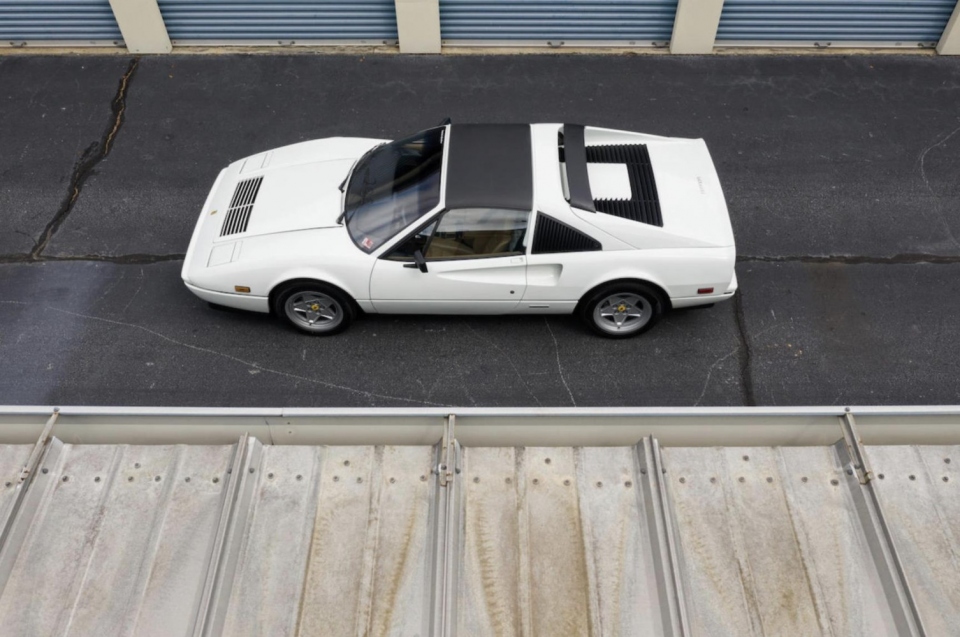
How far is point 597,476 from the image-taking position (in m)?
4.04

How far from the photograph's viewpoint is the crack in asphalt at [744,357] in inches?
246

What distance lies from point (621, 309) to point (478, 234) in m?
1.50

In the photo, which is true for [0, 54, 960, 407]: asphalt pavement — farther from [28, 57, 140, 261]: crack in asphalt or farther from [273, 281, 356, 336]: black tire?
[273, 281, 356, 336]: black tire

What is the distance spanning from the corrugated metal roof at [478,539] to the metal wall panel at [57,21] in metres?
7.59

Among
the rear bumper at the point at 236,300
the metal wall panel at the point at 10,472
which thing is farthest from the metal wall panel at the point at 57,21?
the metal wall panel at the point at 10,472

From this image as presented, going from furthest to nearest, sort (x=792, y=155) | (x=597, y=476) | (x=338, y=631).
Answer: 1. (x=792, y=155)
2. (x=597, y=476)
3. (x=338, y=631)

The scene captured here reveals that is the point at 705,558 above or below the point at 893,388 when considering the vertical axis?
below

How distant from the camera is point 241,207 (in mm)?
6480

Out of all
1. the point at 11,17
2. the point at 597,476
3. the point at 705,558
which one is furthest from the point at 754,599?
the point at 11,17

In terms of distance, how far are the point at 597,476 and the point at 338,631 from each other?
1.59 meters

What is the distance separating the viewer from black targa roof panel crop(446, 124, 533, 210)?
571 cm

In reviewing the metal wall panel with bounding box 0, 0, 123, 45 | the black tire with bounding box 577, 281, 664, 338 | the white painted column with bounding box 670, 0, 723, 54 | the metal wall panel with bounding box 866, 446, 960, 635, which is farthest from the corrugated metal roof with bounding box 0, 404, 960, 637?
the metal wall panel with bounding box 0, 0, 123, 45

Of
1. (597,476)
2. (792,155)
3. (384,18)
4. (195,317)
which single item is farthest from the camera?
(384,18)

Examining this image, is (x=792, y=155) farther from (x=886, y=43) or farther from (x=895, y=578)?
(x=895, y=578)
